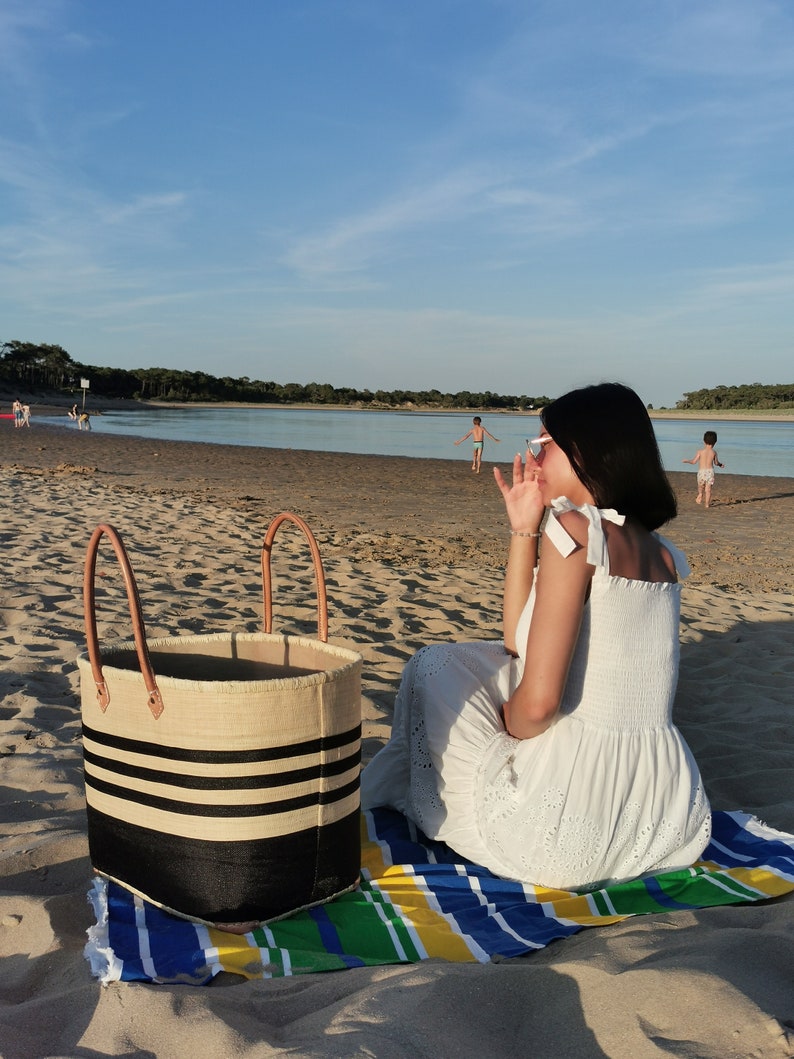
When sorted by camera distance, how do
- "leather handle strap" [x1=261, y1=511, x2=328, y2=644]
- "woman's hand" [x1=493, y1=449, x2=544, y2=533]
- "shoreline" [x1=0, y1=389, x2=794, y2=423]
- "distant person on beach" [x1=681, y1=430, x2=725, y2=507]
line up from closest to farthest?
"leather handle strap" [x1=261, y1=511, x2=328, y2=644] → "woman's hand" [x1=493, y1=449, x2=544, y2=533] → "distant person on beach" [x1=681, y1=430, x2=725, y2=507] → "shoreline" [x1=0, y1=389, x2=794, y2=423]

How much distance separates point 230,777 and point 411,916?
23.4 inches

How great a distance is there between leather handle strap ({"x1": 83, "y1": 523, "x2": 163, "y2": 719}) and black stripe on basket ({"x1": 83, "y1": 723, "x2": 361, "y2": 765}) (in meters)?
0.08

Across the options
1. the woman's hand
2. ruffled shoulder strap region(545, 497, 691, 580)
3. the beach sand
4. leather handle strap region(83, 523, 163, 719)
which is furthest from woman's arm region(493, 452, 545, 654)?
leather handle strap region(83, 523, 163, 719)

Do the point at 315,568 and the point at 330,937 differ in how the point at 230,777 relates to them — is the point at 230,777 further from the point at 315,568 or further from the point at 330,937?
the point at 315,568

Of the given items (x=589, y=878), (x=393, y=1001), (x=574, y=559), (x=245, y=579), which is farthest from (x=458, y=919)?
(x=245, y=579)

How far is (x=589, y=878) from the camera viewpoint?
2295mm

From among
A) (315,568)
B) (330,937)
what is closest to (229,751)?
(330,937)

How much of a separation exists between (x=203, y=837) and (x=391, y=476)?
632 inches

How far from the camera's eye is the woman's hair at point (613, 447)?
216 cm

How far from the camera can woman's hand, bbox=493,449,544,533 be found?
248cm

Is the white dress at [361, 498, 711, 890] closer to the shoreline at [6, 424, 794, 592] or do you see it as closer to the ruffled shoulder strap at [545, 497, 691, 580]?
the ruffled shoulder strap at [545, 497, 691, 580]

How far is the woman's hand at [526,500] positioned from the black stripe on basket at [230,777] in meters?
0.84

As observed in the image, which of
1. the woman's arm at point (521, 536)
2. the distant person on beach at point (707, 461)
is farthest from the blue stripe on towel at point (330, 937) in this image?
the distant person on beach at point (707, 461)

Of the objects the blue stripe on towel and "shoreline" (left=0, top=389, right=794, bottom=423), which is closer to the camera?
the blue stripe on towel
